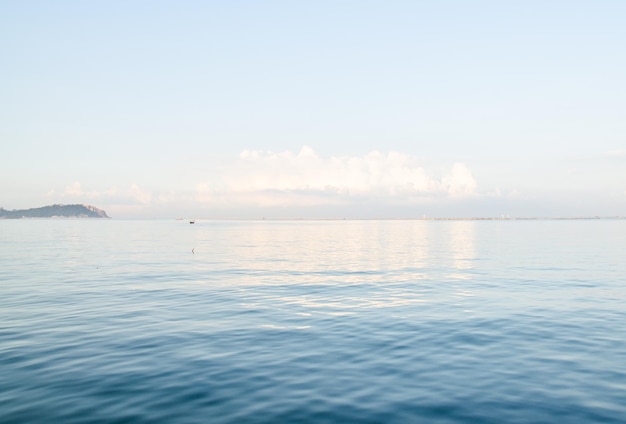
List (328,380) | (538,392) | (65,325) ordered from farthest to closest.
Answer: (65,325)
(328,380)
(538,392)

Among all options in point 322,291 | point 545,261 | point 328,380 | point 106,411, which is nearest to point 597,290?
point 322,291

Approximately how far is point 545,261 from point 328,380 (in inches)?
2307

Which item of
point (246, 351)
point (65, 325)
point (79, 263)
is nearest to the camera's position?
point (246, 351)

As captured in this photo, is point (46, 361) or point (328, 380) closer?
point (328, 380)

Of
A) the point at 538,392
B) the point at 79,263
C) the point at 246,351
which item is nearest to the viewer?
the point at 538,392

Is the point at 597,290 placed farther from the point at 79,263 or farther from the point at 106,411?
the point at 79,263

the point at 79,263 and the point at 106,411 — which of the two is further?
the point at 79,263

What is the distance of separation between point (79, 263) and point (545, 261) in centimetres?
6592

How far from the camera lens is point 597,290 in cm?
3934

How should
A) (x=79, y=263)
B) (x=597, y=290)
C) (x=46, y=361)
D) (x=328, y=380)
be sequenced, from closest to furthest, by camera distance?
(x=328, y=380) → (x=46, y=361) → (x=597, y=290) → (x=79, y=263)

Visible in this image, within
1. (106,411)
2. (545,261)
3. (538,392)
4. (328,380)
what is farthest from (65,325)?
(545,261)

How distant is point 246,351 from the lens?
21.0m

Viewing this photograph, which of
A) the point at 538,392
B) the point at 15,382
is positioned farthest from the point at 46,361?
the point at 538,392

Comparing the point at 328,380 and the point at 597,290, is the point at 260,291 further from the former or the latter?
the point at 597,290
